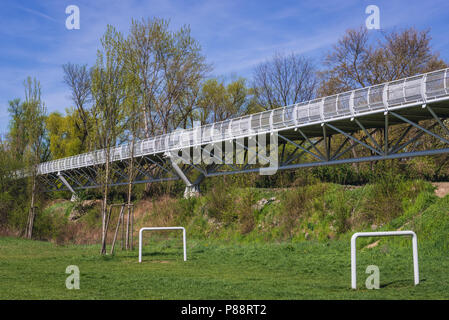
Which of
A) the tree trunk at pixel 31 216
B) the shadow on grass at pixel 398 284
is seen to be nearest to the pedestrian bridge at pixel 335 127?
the tree trunk at pixel 31 216

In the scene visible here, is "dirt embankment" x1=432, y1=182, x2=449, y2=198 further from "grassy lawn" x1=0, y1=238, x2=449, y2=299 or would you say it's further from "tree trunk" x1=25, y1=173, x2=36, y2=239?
"tree trunk" x1=25, y1=173, x2=36, y2=239

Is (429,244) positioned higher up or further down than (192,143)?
further down

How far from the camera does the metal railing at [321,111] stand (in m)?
20.9

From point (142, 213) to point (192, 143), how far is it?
30.0ft

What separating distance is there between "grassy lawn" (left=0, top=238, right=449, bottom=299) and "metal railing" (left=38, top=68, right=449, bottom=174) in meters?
7.03

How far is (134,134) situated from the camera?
20.4 metres

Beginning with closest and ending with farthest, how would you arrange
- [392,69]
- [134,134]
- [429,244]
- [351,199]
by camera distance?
[429,244] → [134,134] → [351,199] → [392,69]

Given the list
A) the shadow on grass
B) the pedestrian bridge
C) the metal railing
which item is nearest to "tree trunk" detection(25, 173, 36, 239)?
the pedestrian bridge

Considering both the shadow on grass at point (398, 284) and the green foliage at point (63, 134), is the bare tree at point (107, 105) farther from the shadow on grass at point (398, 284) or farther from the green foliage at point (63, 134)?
the green foliage at point (63, 134)

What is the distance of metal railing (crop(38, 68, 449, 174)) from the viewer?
20.9 metres
